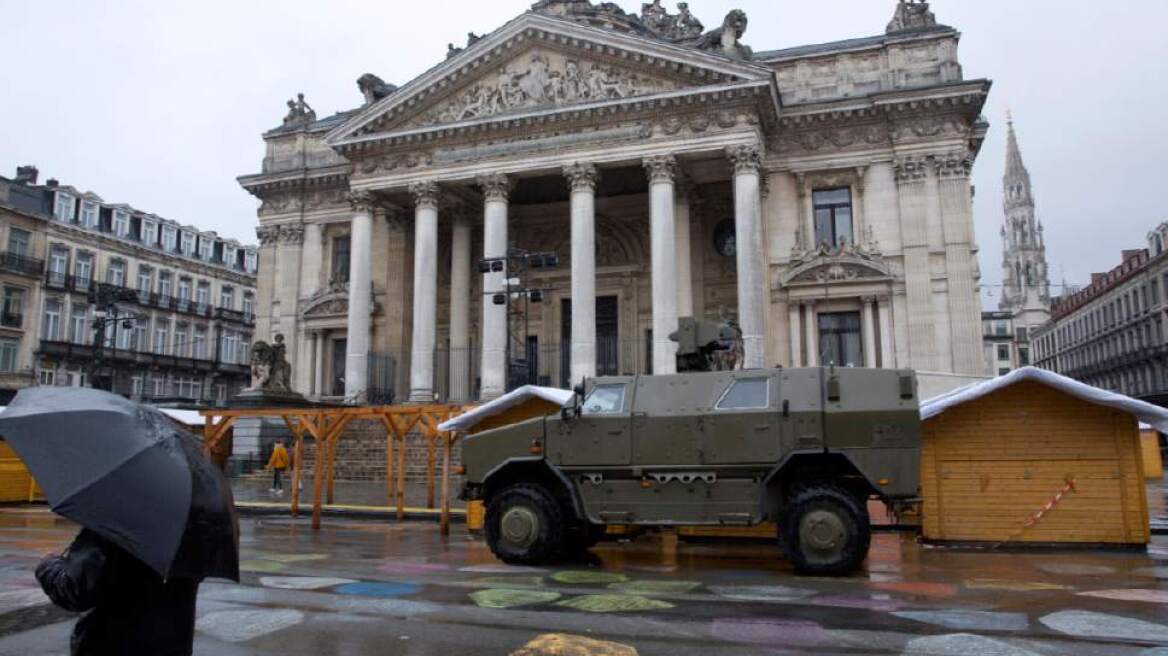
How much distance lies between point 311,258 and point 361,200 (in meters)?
6.44

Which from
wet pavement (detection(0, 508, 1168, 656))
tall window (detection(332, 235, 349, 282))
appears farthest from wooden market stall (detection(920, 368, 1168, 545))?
tall window (detection(332, 235, 349, 282))

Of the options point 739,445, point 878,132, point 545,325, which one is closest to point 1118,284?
point 878,132

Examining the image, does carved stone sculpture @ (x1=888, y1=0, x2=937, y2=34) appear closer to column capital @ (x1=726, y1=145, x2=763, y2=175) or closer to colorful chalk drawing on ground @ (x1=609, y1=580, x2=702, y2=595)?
column capital @ (x1=726, y1=145, x2=763, y2=175)

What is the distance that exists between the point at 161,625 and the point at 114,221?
56819 mm

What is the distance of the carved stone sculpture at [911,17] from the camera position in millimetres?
29953

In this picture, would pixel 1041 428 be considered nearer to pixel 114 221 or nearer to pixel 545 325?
pixel 545 325

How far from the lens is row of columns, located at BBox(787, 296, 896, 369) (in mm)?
28312

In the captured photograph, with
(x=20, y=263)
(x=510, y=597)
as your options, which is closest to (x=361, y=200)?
(x=510, y=597)

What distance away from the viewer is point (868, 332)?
2856 cm

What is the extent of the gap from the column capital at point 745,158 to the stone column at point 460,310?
11.3 metres

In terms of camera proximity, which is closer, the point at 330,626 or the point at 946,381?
the point at 330,626

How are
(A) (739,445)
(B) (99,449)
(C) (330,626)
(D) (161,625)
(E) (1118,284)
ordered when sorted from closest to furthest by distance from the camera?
(B) (99,449), (D) (161,625), (C) (330,626), (A) (739,445), (E) (1118,284)

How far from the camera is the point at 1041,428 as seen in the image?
12664 mm

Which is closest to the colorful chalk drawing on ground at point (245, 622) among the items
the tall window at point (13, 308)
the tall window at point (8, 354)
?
the tall window at point (8, 354)
